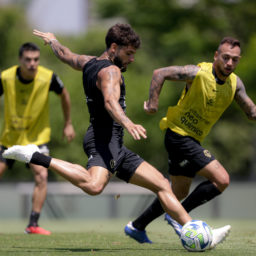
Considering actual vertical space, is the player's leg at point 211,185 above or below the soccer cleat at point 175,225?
above

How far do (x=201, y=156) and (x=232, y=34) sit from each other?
21631 millimetres

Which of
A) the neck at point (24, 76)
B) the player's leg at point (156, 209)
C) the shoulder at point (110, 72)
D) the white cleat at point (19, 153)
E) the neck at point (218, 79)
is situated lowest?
the player's leg at point (156, 209)

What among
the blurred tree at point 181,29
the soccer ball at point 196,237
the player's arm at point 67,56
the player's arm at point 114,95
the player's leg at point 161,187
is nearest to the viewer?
the player's arm at point 114,95

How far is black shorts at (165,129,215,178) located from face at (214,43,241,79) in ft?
2.81

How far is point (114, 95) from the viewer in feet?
24.1

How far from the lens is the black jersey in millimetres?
7824

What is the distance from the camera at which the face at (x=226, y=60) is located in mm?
8641

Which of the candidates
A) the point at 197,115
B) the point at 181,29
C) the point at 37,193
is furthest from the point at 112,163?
the point at 181,29

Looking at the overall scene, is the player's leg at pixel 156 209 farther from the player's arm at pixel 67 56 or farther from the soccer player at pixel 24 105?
the soccer player at pixel 24 105

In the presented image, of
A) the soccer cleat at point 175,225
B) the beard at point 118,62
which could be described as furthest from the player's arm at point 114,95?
the soccer cleat at point 175,225

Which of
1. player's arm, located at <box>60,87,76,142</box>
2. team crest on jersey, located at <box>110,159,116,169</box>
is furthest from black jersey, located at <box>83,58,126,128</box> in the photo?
player's arm, located at <box>60,87,76,142</box>

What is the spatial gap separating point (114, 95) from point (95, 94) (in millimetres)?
575

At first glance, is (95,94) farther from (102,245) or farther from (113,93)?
(102,245)

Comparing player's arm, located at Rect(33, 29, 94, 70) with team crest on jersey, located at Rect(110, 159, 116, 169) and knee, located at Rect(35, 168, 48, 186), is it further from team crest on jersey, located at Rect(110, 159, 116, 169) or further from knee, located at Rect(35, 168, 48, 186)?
knee, located at Rect(35, 168, 48, 186)
